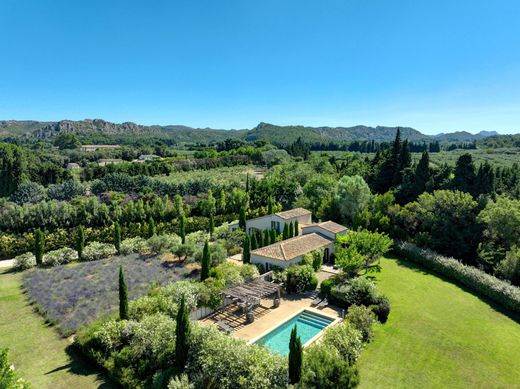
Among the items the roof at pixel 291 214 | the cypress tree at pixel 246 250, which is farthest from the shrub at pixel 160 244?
the roof at pixel 291 214

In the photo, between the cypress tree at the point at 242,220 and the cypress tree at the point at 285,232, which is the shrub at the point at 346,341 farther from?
the cypress tree at the point at 242,220

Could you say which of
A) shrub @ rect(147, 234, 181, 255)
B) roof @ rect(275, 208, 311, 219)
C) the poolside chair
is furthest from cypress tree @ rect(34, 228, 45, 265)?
the poolside chair

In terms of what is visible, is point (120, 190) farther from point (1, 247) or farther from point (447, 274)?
point (447, 274)

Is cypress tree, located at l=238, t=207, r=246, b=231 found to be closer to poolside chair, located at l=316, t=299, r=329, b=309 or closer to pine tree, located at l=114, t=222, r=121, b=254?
pine tree, located at l=114, t=222, r=121, b=254

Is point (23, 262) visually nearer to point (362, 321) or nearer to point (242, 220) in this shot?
point (242, 220)

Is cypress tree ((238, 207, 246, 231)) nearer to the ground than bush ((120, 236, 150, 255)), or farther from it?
farther from it

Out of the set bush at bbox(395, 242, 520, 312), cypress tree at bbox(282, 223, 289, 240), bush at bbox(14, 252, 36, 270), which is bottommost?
bush at bbox(14, 252, 36, 270)

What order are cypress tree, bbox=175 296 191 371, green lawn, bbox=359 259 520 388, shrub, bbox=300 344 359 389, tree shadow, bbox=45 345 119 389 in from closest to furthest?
shrub, bbox=300 344 359 389, cypress tree, bbox=175 296 191 371, tree shadow, bbox=45 345 119 389, green lawn, bbox=359 259 520 388
